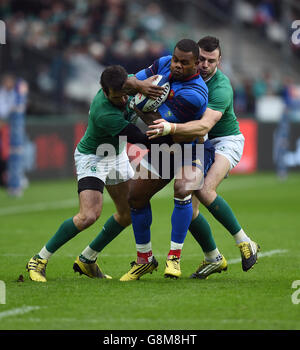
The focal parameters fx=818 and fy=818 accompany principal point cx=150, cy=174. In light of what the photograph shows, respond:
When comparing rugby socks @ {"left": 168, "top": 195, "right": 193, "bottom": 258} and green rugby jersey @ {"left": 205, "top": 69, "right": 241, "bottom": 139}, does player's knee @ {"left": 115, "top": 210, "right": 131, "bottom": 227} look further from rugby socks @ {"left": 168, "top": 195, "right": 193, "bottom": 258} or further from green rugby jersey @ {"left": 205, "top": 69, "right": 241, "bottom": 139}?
green rugby jersey @ {"left": 205, "top": 69, "right": 241, "bottom": 139}

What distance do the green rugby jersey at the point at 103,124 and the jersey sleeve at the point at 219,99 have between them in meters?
0.80

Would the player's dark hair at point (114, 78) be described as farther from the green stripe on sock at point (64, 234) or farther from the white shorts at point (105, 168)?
the green stripe on sock at point (64, 234)

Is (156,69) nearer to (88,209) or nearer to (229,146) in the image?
(229,146)

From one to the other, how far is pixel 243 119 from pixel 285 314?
679 inches

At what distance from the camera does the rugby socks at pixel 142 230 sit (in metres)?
7.54

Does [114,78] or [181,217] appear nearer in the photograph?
[114,78]

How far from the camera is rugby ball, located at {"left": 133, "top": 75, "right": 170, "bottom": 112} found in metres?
7.18

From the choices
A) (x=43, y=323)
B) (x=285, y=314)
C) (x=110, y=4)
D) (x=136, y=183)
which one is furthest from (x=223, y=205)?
(x=110, y=4)

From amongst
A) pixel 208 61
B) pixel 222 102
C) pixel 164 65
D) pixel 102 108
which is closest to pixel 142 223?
pixel 102 108

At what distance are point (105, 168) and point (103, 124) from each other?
0.62 m

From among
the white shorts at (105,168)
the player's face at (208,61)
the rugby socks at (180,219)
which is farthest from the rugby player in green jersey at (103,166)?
the player's face at (208,61)

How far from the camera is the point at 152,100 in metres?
7.19

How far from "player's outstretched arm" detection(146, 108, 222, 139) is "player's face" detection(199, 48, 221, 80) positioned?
0.48m

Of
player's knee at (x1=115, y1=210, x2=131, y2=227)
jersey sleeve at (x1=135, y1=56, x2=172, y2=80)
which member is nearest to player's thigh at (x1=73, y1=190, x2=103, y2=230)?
player's knee at (x1=115, y1=210, x2=131, y2=227)
